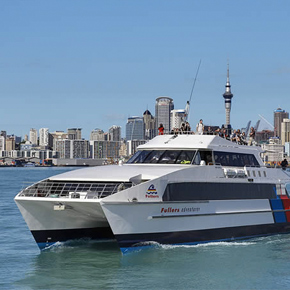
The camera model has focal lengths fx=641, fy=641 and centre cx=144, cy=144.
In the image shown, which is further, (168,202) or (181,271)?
(168,202)

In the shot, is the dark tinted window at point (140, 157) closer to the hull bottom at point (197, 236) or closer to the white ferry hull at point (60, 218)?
the white ferry hull at point (60, 218)

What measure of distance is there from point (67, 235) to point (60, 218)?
3.14 feet

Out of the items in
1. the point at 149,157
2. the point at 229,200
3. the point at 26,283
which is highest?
the point at 149,157

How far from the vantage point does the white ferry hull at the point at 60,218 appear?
1900cm

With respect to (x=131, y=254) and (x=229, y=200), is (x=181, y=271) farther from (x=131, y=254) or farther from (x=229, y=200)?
(x=229, y=200)

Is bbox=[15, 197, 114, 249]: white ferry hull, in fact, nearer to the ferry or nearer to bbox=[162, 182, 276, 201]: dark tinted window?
the ferry

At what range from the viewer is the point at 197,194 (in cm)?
2039

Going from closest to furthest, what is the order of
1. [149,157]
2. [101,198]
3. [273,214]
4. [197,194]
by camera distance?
[101,198]
[197,194]
[149,157]
[273,214]

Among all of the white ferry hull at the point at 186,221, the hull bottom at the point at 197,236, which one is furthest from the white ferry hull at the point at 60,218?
the hull bottom at the point at 197,236

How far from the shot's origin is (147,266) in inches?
720

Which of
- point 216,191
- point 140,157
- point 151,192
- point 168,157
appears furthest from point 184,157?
point 151,192

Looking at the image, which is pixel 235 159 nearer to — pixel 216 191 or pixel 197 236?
pixel 216 191

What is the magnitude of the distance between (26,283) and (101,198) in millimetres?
3181

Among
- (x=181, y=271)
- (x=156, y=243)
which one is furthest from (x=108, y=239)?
(x=181, y=271)
